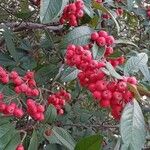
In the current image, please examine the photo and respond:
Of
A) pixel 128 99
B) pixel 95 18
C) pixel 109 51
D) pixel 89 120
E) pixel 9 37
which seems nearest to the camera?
pixel 128 99

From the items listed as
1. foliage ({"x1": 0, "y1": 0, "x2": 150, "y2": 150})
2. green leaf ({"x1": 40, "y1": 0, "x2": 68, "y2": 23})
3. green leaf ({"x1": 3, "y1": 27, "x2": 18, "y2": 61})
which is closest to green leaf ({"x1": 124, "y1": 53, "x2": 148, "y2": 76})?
foliage ({"x1": 0, "y1": 0, "x2": 150, "y2": 150})

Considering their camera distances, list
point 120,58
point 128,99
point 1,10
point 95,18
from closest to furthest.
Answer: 1. point 128,99
2. point 120,58
3. point 95,18
4. point 1,10

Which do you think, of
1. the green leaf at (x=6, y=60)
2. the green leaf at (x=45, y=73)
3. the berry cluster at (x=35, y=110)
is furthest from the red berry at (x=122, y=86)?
the green leaf at (x=6, y=60)

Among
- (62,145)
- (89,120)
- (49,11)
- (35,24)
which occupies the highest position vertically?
(49,11)

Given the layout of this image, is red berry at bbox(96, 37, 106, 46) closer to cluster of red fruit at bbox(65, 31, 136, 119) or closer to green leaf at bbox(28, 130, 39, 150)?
cluster of red fruit at bbox(65, 31, 136, 119)

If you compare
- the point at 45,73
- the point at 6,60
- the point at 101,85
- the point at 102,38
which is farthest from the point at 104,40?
the point at 6,60

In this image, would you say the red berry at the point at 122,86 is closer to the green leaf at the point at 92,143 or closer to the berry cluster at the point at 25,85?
the green leaf at the point at 92,143

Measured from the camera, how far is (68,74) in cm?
171

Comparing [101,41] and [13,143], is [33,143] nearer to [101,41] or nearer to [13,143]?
[13,143]

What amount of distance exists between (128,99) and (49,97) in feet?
1.76

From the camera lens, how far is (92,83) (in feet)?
4.26

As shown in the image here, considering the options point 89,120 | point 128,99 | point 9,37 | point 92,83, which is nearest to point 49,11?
point 92,83

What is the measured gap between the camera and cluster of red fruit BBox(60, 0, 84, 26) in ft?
5.25

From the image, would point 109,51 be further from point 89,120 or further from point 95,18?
point 89,120
